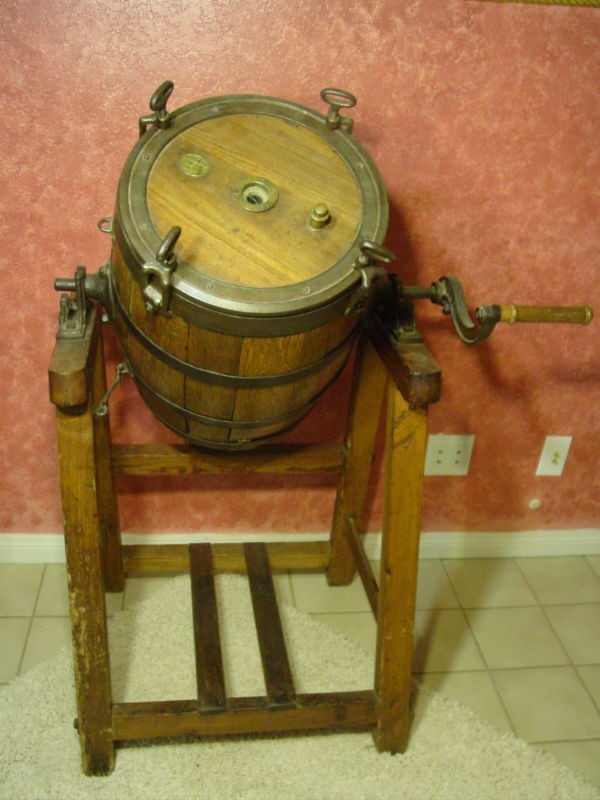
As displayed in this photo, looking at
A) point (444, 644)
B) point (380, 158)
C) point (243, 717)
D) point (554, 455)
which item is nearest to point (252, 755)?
point (243, 717)

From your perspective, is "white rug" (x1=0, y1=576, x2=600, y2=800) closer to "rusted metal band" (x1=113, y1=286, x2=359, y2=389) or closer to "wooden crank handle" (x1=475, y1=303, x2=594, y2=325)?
"rusted metal band" (x1=113, y1=286, x2=359, y2=389)

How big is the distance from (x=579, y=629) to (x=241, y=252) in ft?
4.64

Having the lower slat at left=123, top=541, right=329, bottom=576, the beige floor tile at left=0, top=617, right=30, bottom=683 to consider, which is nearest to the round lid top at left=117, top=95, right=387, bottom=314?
the lower slat at left=123, top=541, right=329, bottom=576

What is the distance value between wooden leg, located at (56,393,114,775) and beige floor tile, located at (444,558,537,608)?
98cm

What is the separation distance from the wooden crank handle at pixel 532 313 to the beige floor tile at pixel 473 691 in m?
0.92

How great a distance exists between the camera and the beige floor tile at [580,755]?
174 cm

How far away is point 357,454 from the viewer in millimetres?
1938

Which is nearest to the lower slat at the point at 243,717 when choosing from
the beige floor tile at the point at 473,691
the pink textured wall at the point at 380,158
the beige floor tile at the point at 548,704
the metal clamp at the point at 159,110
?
the beige floor tile at the point at 473,691

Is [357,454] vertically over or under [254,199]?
under

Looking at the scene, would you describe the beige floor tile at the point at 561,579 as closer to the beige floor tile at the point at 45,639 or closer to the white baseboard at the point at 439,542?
the white baseboard at the point at 439,542

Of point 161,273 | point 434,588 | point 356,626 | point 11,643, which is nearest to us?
point 161,273

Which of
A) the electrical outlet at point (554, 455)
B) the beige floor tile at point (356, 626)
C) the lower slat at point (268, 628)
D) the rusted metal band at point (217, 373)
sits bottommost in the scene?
the beige floor tile at point (356, 626)

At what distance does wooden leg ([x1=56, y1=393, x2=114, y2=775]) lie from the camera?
139 cm

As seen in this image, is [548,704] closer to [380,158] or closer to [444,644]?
[444,644]
